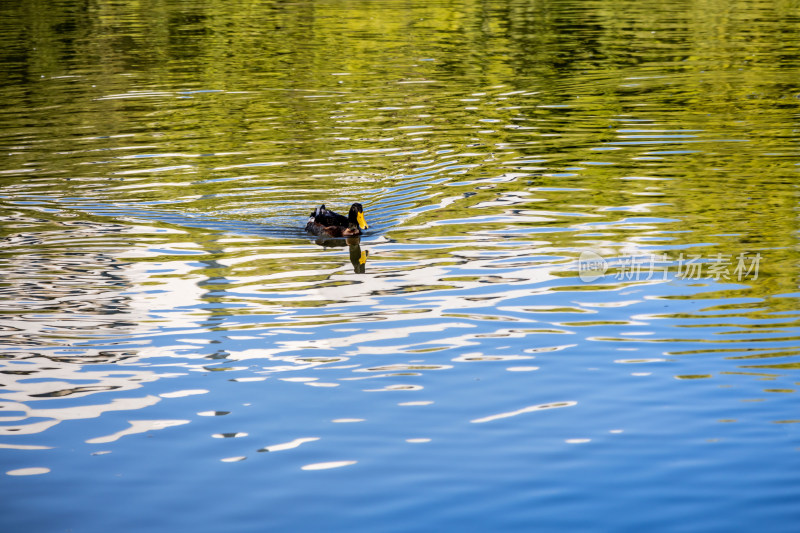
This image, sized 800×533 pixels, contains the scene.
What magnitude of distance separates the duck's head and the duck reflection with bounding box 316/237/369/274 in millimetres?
222

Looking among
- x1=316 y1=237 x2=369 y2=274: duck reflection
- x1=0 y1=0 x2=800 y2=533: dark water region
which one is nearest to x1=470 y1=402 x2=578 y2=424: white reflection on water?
x1=0 y1=0 x2=800 y2=533: dark water region

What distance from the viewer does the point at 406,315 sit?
11.7 metres

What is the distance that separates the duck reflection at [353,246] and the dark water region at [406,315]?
0.06m

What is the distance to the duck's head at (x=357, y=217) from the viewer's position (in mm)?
15219

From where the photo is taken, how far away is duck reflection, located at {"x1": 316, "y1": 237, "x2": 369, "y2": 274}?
14106mm

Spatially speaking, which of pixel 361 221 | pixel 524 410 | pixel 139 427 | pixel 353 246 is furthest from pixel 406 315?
pixel 361 221

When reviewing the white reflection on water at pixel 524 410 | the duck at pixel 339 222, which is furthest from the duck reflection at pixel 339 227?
the white reflection on water at pixel 524 410

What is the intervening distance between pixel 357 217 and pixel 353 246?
493mm

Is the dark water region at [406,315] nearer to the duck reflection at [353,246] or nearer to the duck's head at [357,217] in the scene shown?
the duck reflection at [353,246]

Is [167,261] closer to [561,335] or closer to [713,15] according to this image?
[561,335]

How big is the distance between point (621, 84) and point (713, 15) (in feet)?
77.3

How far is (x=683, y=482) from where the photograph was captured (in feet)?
25.3

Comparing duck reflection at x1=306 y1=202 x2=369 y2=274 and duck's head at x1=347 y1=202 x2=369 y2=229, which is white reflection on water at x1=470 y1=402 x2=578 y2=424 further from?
duck's head at x1=347 y1=202 x2=369 y2=229

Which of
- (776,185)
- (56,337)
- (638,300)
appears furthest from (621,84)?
(56,337)
